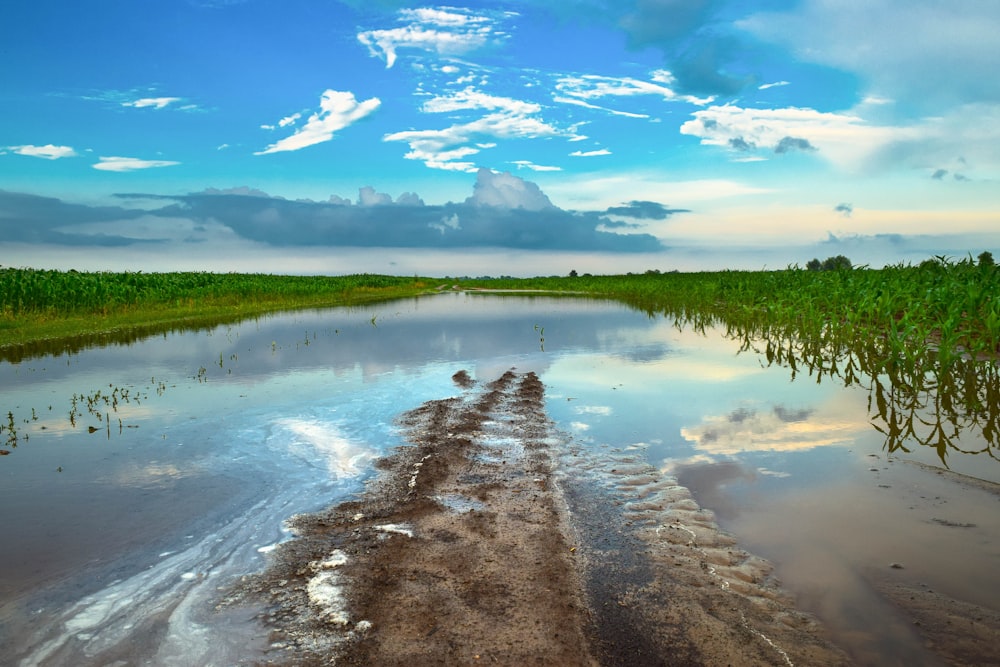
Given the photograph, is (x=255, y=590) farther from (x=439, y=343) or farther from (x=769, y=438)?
(x=439, y=343)

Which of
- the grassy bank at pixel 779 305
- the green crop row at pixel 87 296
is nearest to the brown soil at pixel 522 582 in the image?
the grassy bank at pixel 779 305

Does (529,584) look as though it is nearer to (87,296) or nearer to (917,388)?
(917,388)

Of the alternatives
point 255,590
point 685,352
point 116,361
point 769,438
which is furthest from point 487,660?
point 116,361

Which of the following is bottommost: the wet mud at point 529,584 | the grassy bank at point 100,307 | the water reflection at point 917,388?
the wet mud at point 529,584

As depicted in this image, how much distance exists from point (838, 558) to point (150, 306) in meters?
26.6

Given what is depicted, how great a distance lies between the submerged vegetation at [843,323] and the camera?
7723mm

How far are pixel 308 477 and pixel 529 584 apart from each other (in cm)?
279

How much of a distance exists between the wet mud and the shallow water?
0.70 ft

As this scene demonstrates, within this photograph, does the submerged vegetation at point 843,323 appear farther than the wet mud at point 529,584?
Yes

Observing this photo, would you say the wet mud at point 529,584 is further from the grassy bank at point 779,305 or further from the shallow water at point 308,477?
the grassy bank at point 779,305

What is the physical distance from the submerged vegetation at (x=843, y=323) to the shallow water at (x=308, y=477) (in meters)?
0.65

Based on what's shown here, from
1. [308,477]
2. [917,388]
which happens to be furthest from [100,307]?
[917,388]

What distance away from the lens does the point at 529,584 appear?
3422 mm

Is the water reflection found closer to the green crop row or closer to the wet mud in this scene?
the wet mud
